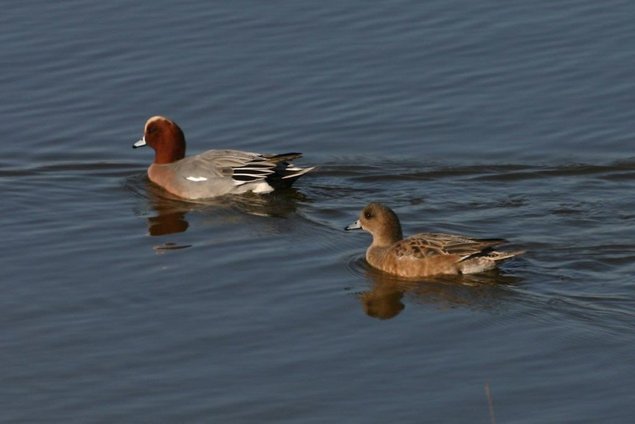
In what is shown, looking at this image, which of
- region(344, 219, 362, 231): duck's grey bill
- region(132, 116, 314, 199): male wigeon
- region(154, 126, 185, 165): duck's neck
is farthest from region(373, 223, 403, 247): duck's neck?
region(154, 126, 185, 165): duck's neck

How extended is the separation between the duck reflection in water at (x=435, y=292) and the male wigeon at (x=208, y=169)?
220 centimetres

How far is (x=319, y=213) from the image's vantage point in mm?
13422

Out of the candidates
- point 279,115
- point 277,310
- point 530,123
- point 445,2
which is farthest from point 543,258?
point 445,2

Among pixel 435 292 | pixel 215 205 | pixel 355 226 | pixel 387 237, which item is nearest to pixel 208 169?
pixel 215 205

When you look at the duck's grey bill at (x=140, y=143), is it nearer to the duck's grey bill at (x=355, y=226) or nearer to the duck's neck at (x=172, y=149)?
the duck's neck at (x=172, y=149)

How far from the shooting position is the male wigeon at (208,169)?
549 inches

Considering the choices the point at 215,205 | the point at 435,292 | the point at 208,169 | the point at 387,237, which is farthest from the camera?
the point at 208,169

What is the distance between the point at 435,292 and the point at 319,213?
7.39 feet

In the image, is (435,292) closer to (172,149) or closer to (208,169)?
(208,169)

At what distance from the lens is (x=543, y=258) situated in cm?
1185

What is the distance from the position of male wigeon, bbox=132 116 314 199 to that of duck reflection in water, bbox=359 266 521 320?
7.21ft

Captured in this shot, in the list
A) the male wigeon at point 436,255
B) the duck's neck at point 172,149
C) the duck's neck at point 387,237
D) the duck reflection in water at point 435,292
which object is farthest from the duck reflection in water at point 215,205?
the duck reflection in water at point 435,292

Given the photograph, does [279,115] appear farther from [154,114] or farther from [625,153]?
[625,153]

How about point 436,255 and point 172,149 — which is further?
point 172,149
